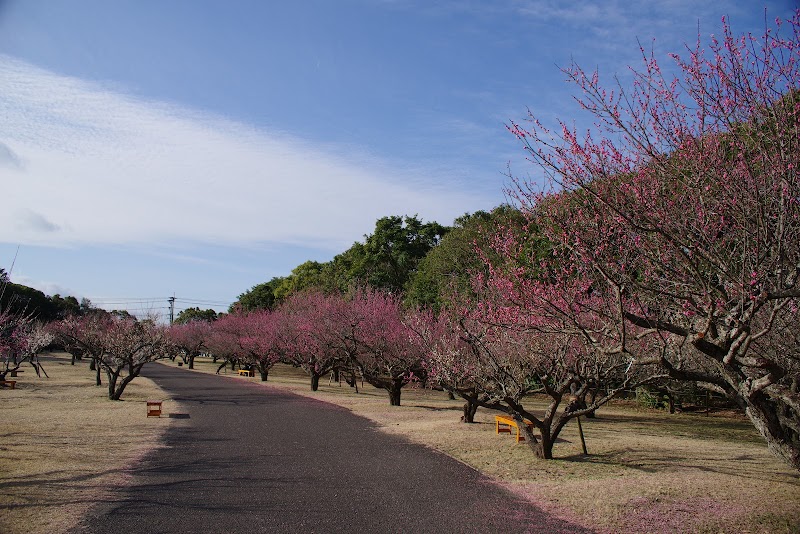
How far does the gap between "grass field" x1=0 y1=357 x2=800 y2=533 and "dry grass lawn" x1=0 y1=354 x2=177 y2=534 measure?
0.09 feet

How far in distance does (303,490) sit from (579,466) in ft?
18.0

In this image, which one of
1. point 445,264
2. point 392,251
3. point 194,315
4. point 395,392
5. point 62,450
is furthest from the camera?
point 194,315

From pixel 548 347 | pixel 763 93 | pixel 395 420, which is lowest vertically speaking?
pixel 395 420

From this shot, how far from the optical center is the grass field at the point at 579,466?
7.70 m

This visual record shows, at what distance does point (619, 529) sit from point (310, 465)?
5.83 m

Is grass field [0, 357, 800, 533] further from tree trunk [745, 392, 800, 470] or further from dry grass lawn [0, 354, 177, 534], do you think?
tree trunk [745, 392, 800, 470]

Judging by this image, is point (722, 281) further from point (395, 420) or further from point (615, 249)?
point (395, 420)

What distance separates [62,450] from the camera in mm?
12070

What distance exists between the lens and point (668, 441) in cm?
1497

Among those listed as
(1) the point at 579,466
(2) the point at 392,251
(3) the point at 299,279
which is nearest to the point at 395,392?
(1) the point at 579,466

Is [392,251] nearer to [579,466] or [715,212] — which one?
[579,466]

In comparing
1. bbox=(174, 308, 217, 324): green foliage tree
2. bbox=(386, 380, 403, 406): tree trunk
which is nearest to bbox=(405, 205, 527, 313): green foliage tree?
bbox=(386, 380, 403, 406): tree trunk

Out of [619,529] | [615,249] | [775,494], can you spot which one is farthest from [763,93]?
[775,494]

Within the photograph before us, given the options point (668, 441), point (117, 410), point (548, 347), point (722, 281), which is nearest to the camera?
point (722, 281)
